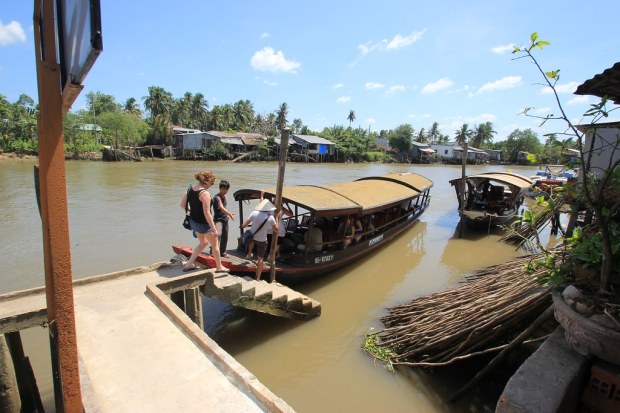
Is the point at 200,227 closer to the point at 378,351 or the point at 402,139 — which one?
the point at 378,351

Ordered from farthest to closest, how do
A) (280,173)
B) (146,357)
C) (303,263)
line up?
(303,263), (280,173), (146,357)

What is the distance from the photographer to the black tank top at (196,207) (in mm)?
5009

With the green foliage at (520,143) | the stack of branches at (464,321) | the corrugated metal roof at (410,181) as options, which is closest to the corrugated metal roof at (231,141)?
the corrugated metal roof at (410,181)

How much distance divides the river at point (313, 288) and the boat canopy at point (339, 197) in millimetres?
1897

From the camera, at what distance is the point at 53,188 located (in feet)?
6.24

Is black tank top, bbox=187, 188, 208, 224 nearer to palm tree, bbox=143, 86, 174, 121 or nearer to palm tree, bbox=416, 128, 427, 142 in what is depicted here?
palm tree, bbox=143, 86, 174, 121

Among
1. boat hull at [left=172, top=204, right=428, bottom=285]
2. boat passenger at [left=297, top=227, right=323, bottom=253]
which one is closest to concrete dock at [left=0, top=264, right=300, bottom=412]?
boat hull at [left=172, top=204, right=428, bottom=285]

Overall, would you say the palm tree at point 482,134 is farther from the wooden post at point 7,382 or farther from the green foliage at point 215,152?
the wooden post at point 7,382

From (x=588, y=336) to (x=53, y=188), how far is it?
3.73m

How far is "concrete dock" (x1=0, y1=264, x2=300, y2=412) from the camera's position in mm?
2793

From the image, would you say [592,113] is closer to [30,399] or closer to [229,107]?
[30,399]

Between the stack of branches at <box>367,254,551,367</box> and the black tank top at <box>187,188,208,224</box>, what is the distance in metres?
3.42

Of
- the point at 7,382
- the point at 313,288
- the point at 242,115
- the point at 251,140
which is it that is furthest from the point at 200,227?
the point at 242,115

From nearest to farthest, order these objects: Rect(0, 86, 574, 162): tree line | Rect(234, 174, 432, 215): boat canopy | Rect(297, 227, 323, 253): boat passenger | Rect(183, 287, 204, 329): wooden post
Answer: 1. Rect(183, 287, 204, 329): wooden post
2. Rect(234, 174, 432, 215): boat canopy
3. Rect(297, 227, 323, 253): boat passenger
4. Rect(0, 86, 574, 162): tree line
